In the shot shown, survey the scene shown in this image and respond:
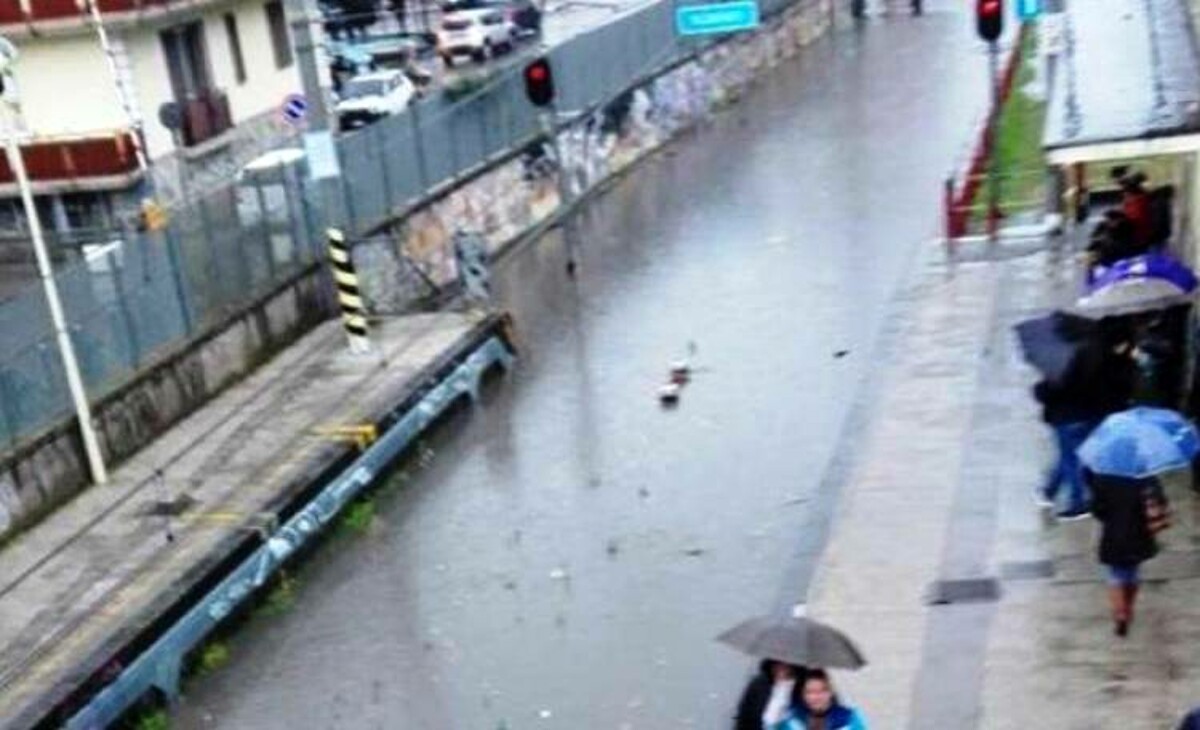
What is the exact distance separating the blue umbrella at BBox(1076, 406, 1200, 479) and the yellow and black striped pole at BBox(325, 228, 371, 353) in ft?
36.3

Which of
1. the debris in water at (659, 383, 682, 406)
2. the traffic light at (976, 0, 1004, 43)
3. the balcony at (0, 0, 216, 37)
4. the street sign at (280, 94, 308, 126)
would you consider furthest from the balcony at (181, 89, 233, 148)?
the debris in water at (659, 383, 682, 406)

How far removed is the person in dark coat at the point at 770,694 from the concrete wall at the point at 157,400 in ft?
31.0

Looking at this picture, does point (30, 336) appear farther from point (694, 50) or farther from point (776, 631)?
point (694, 50)

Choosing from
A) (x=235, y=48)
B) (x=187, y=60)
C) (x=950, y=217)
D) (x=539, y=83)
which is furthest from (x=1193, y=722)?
(x=235, y=48)

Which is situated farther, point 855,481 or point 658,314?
point 658,314

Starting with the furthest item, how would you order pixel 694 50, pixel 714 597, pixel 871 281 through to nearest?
1. pixel 694 50
2. pixel 871 281
3. pixel 714 597

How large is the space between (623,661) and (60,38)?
21.6 m

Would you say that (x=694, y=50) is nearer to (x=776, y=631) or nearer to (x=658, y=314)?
(x=658, y=314)

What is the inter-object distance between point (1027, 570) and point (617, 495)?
495cm

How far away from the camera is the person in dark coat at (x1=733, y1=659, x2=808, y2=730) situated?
7793mm

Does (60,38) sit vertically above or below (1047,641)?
above

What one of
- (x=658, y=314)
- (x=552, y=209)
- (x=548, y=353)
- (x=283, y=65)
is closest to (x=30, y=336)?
(x=548, y=353)

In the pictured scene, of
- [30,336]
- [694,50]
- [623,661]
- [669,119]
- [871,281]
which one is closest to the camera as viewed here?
[623,661]

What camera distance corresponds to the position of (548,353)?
21.1m
